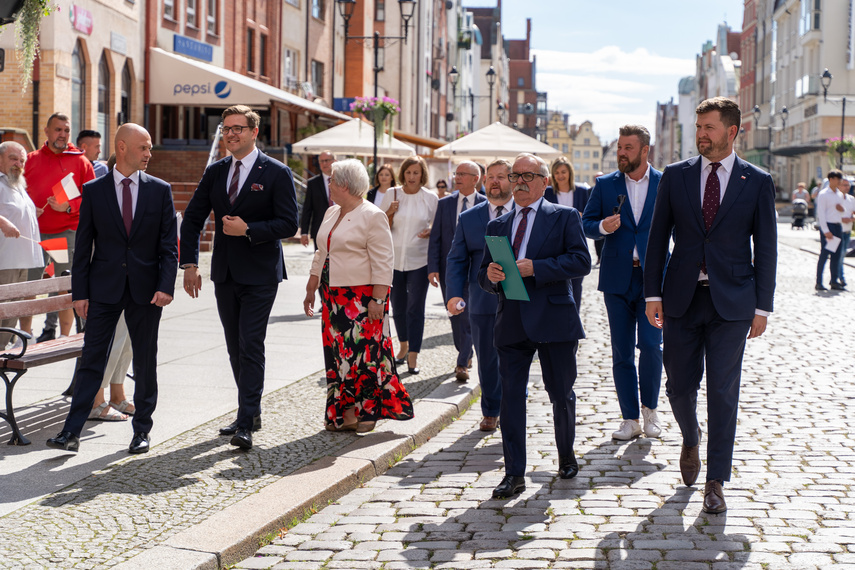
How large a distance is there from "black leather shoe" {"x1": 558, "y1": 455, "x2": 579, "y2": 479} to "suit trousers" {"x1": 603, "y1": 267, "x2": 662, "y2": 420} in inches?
45.6

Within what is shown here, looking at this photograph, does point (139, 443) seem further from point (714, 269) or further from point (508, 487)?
point (714, 269)

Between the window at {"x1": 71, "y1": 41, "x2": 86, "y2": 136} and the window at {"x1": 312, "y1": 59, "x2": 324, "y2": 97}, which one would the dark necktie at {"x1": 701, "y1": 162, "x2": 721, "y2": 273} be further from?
the window at {"x1": 312, "y1": 59, "x2": 324, "y2": 97}

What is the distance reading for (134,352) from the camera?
675 cm

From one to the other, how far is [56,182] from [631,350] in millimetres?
5862

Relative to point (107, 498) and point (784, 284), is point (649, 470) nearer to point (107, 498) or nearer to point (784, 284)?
point (107, 498)

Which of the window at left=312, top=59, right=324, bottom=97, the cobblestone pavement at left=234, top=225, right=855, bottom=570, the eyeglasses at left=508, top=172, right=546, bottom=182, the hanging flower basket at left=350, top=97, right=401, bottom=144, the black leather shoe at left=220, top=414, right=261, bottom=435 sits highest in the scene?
the window at left=312, top=59, right=324, bottom=97

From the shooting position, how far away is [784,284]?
67.7ft

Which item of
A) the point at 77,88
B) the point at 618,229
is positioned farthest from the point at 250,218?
the point at 77,88

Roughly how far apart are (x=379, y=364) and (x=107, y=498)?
2.32 m

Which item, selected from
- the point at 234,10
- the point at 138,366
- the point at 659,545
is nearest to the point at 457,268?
the point at 138,366

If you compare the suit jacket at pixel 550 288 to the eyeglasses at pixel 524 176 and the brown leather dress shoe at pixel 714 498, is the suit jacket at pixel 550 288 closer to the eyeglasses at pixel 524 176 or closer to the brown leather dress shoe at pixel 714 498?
the eyeglasses at pixel 524 176

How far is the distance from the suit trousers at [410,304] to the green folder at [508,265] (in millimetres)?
4000

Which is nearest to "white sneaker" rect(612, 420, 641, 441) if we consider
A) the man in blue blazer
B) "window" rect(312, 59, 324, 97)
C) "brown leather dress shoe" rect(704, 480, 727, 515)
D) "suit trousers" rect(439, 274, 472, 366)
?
the man in blue blazer

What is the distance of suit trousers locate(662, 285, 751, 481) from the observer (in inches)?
219
